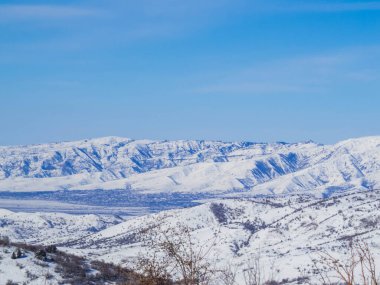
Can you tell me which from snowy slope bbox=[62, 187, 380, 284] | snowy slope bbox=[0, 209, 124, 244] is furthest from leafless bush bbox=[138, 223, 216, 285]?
snowy slope bbox=[0, 209, 124, 244]

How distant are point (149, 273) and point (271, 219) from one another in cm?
10615

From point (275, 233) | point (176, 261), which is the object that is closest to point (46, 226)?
point (275, 233)

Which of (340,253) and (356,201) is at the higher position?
(356,201)

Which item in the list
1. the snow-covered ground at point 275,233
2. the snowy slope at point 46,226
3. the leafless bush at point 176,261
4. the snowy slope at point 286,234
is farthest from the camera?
the snowy slope at point 46,226

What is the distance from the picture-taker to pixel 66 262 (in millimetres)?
35250

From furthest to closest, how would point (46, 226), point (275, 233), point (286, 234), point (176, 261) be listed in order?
1. point (46, 226)
2. point (275, 233)
3. point (286, 234)
4. point (176, 261)

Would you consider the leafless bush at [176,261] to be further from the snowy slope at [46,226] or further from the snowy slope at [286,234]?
the snowy slope at [46,226]

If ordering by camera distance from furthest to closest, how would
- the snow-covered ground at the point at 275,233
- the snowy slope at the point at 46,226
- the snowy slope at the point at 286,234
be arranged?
the snowy slope at the point at 46,226
the snowy slope at the point at 286,234
the snow-covered ground at the point at 275,233

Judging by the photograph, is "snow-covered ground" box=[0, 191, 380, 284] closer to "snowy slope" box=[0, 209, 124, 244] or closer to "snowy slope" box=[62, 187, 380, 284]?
"snowy slope" box=[62, 187, 380, 284]

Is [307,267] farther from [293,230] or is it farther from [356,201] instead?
Result: [356,201]

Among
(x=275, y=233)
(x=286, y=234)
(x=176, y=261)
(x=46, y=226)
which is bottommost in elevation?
A: (x=176, y=261)

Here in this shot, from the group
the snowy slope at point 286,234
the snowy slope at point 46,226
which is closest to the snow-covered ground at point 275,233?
the snowy slope at point 286,234

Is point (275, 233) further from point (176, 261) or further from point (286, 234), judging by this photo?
point (176, 261)

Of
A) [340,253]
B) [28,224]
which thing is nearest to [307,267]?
[340,253]
